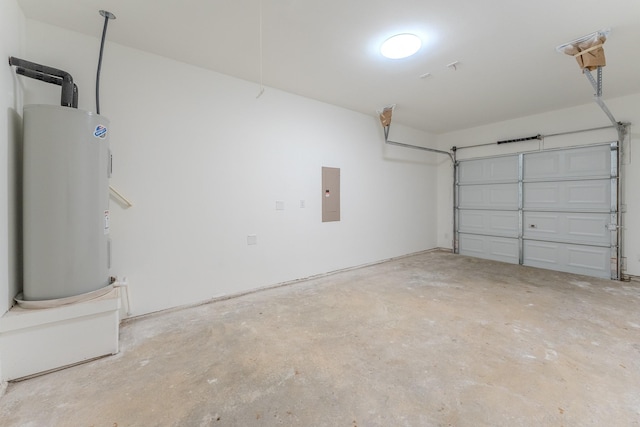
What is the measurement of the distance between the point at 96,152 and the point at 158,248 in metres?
1.15

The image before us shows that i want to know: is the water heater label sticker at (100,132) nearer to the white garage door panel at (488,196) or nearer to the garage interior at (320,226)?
the garage interior at (320,226)

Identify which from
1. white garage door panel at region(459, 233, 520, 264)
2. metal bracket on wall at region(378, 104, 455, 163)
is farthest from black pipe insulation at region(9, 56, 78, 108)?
white garage door panel at region(459, 233, 520, 264)

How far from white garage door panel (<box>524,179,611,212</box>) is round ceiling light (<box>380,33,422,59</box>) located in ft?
13.0

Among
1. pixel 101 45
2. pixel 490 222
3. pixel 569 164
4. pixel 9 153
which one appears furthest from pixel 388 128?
pixel 9 153

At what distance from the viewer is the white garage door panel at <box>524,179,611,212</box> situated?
14.2 ft

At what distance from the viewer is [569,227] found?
4.68m

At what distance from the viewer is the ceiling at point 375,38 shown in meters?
2.19

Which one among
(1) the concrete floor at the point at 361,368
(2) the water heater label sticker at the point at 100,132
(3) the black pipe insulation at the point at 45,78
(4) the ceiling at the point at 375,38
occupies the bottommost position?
(1) the concrete floor at the point at 361,368

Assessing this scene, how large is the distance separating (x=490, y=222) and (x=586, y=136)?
6.77 feet

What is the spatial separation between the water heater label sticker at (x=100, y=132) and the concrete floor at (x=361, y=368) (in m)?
1.74

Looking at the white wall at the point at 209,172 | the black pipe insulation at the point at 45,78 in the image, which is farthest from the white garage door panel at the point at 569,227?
the black pipe insulation at the point at 45,78

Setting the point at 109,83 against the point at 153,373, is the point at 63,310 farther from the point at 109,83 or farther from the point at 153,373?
the point at 109,83

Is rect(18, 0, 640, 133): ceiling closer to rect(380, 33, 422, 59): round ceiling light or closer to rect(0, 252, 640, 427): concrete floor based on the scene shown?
rect(380, 33, 422, 59): round ceiling light

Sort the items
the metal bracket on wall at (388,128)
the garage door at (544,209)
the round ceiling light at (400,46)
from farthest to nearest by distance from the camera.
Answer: the metal bracket on wall at (388,128), the garage door at (544,209), the round ceiling light at (400,46)
